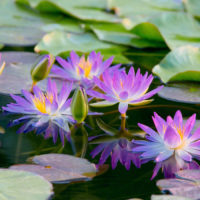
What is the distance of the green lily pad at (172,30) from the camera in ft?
8.77

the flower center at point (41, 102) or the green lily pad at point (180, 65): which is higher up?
the green lily pad at point (180, 65)

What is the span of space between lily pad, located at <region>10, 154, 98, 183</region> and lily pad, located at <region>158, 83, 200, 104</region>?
750mm

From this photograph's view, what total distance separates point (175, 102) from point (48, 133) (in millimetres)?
647

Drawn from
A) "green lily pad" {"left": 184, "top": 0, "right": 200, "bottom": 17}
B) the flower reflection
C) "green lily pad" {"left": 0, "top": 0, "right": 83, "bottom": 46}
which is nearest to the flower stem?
the flower reflection

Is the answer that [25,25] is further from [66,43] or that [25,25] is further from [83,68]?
[83,68]

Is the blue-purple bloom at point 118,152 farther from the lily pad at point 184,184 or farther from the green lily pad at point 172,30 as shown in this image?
the green lily pad at point 172,30

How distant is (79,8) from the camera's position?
3.25 m

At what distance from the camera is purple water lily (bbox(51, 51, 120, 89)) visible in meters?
2.03

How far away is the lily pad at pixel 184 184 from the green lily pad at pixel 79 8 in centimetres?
187

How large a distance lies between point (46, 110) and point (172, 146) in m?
0.54

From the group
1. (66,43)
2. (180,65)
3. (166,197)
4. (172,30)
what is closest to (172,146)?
(166,197)

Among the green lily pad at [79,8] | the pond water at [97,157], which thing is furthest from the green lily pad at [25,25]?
the pond water at [97,157]

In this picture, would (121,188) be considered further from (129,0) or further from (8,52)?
(129,0)

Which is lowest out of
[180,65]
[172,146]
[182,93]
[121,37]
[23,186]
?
[23,186]
